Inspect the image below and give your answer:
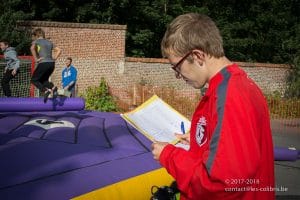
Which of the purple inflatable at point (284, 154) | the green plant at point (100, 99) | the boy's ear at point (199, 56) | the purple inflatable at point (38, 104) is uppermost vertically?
the boy's ear at point (199, 56)

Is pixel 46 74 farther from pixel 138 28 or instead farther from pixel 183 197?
pixel 138 28

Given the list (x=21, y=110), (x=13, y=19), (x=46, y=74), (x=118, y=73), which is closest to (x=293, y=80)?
(x=118, y=73)

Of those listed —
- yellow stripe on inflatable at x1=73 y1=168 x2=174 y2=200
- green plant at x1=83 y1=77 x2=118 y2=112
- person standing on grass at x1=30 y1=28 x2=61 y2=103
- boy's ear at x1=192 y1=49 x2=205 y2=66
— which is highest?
boy's ear at x1=192 y1=49 x2=205 y2=66

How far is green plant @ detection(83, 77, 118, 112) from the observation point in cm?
1363

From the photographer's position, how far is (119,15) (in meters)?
20.3

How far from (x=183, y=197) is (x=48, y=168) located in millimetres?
1146

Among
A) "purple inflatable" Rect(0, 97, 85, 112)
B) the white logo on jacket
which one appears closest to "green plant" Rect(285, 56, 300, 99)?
"purple inflatable" Rect(0, 97, 85, 112)

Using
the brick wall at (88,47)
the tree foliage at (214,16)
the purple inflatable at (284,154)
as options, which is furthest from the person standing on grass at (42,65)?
the tree foliage at (214,16)

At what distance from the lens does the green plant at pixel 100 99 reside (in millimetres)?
13627

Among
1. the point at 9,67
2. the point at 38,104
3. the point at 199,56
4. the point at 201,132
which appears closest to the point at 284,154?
the point at 38,104

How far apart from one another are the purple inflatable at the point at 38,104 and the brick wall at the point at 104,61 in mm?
8644

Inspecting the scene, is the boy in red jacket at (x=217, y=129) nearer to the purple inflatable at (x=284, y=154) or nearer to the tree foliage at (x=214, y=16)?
the purple inflatable at (x=284, y=154)

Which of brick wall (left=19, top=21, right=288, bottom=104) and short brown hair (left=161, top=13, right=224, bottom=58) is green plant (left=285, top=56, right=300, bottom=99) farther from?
short brown hair (left=161, top=13, right=224, bottom=58)

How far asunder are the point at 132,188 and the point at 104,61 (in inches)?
471
